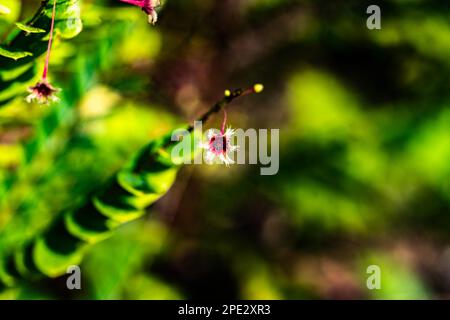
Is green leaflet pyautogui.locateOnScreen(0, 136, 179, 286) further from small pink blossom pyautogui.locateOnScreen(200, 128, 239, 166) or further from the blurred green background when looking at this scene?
the blurred green background

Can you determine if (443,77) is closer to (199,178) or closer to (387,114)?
(387,114)

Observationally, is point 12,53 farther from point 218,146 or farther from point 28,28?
point 218,146

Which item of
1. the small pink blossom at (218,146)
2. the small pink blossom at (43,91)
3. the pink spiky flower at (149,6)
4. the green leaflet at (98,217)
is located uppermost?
the pink spiky flower at (149,6)

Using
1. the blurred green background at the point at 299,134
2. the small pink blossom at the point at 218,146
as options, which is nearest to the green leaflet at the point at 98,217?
the small pink blossom at the point at 218,146

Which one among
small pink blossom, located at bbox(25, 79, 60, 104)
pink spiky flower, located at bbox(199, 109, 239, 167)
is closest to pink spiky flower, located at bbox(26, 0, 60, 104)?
small pink blossom, located at bbox(25, 79, 60, 104)

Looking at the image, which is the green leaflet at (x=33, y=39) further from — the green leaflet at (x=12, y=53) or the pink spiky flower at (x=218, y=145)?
the pink spiky flower at (x=218, y=145)

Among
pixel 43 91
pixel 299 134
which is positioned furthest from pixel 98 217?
pixel 299 134
